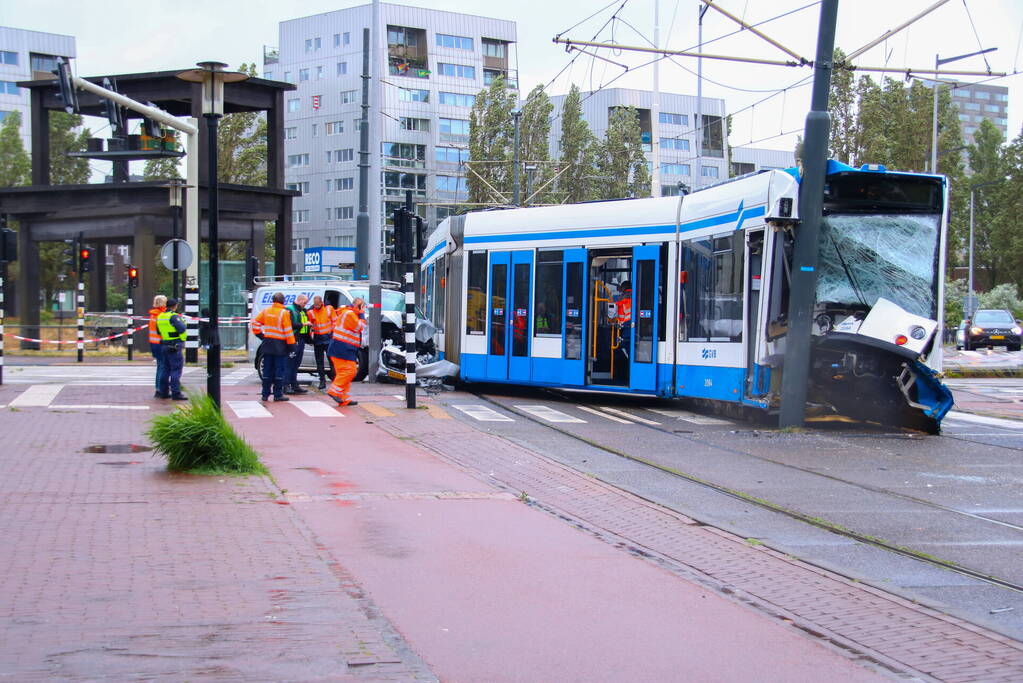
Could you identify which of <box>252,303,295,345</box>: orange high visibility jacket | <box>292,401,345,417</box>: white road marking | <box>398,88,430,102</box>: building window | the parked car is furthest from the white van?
<box>398,88,430,102</box>: building window

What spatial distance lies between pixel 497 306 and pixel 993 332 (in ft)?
102

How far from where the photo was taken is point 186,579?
6168 mm

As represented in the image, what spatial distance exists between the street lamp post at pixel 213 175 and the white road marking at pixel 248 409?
2652 millimetres

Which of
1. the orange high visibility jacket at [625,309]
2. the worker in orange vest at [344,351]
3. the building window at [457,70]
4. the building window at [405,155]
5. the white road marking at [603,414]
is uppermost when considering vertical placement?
the building window at [457,70]

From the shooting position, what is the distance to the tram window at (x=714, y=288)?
48.8 ft

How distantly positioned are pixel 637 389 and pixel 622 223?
8.34 feet

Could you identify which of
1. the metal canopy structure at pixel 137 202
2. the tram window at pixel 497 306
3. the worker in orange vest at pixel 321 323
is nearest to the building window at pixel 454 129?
the metal canopy structure at pixel 137 202

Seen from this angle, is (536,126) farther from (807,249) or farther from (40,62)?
(807,249)

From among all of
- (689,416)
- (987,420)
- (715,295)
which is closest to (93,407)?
(689,416)

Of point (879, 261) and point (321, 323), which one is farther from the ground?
point (879, 261)

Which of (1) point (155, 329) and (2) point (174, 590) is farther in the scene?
(1) point (155, 329)

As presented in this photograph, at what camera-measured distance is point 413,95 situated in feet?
245

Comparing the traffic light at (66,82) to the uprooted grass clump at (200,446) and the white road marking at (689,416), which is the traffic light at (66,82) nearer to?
the white road marking at (689,416)

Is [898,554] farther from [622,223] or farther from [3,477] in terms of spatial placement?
[622,223]
